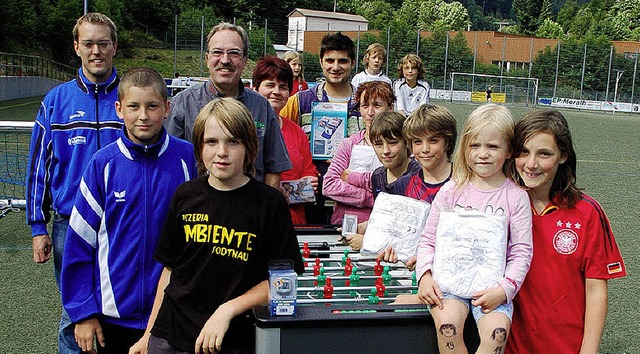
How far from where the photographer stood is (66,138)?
3.55 metres

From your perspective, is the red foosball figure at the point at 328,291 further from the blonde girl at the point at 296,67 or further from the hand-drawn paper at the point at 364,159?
the blonde girl at the point at 296,67

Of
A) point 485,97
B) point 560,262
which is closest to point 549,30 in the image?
point 485,97

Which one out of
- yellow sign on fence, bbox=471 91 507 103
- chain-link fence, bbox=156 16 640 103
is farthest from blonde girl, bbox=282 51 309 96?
yellow sign on fence, bbox=471 91 507 103

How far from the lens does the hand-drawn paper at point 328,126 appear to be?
4977 millimetres

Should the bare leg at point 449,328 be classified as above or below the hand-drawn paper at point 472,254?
below

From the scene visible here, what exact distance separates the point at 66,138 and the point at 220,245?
57.8 inches

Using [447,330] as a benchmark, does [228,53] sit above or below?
above

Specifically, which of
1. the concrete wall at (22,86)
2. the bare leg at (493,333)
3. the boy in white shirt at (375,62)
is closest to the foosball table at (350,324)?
the bare leg at (493,333)

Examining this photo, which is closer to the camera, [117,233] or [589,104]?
[117,233]

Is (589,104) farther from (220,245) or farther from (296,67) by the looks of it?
(220,245)

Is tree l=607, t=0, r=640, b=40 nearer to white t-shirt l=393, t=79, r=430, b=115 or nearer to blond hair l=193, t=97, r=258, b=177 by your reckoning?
white t-shirt l=393, t=79, r=430, b=115

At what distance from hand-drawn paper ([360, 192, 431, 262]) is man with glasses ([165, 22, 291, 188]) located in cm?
81

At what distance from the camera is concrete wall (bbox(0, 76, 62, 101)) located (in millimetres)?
24688

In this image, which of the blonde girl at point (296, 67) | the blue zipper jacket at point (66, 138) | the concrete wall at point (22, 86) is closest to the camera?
the blue zipper jacket at point (66, 138)
